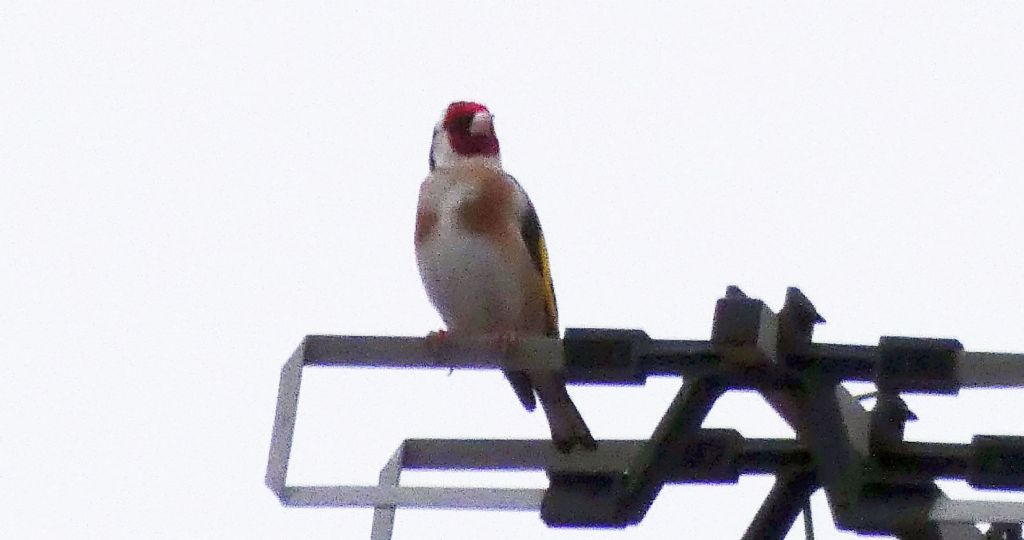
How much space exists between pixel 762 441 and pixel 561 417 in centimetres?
126

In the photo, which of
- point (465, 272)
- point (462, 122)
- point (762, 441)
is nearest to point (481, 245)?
point (465, 272)

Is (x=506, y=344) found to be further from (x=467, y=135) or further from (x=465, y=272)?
(x=467, y=135)

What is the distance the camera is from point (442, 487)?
2.29 meters

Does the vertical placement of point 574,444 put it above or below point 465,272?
below

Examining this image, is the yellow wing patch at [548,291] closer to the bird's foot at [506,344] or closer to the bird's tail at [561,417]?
the bird's tail at [561,417]

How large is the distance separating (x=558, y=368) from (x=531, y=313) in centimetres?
294

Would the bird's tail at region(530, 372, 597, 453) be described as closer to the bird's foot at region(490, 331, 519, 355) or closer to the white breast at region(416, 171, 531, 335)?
the bird's foot at region(490, 331, 519, 355)

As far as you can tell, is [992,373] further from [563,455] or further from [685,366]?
[563,455]

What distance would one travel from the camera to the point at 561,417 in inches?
136

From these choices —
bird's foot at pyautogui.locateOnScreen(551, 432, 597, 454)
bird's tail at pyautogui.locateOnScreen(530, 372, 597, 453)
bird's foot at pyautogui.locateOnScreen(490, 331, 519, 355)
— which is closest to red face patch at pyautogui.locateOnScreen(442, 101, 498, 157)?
bird's tail at pyautogui.locateOnScreen(530, 372, 597, 453)

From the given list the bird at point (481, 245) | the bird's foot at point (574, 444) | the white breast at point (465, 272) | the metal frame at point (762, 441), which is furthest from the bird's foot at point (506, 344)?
the white breast at point (465, 272)

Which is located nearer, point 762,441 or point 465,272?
point 762,441

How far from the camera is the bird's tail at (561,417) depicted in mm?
2346

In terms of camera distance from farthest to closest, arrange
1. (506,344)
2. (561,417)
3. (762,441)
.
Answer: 1. (561,417)
2. (762,441)
3. (506,344)
